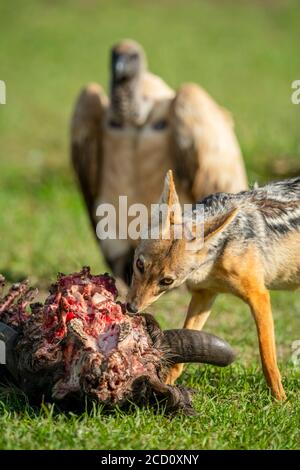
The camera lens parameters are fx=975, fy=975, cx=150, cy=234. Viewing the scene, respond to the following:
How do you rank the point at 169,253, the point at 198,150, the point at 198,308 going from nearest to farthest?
the point at 169,253, the point at 198,308, the point at 198,150

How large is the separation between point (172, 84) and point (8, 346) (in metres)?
16.1

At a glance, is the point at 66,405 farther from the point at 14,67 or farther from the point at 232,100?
the point at 14,67

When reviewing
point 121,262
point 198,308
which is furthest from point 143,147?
point 198,308

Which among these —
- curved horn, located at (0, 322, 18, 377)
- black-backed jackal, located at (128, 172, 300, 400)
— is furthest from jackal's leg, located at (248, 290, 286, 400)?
curved horn, located at (0, 322, 18, 377)

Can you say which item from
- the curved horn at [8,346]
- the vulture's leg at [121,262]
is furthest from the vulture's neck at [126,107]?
the curved horn at [8,346]

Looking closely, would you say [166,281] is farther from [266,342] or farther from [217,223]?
[266,342]

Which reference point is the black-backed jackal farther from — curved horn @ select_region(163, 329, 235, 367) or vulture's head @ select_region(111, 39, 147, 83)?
vulture's head @ select_region(111, 39, 147, 83)

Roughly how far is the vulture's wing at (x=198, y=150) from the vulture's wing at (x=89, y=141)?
2.80ft

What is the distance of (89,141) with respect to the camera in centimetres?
907

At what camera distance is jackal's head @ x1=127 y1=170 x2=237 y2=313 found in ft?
15.2

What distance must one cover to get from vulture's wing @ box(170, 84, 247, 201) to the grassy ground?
118 cm
